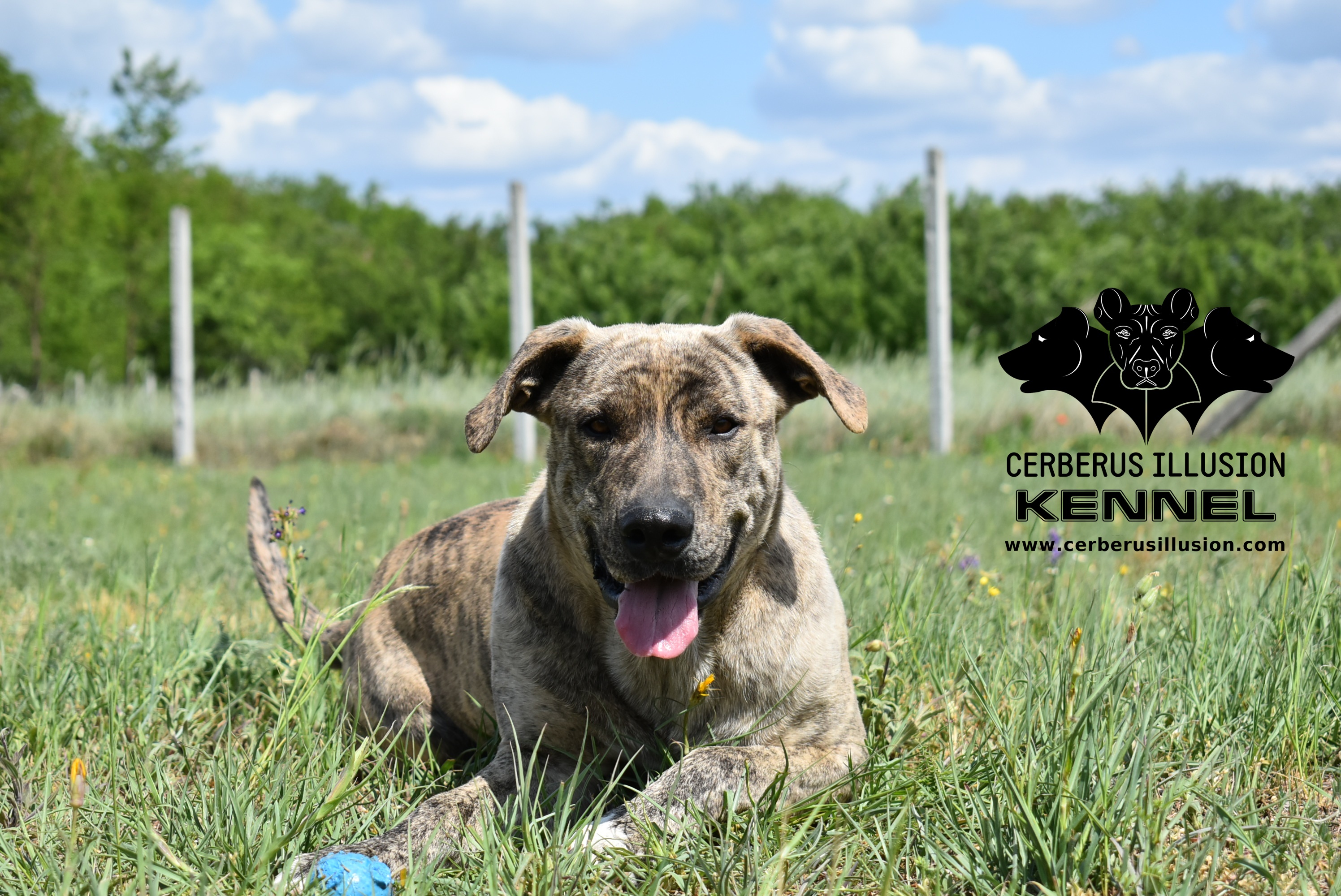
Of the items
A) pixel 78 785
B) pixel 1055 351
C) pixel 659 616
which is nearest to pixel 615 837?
pixel 659 616

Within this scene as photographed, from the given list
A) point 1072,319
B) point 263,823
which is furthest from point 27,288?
point 263,823

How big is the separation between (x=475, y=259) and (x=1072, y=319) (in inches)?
731

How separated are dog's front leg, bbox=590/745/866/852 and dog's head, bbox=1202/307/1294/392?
4.77 m

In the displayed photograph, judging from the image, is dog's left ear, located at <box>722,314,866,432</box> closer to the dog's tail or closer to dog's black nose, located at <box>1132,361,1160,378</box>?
the dog's tail

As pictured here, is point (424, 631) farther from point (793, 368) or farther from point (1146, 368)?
point (1146, 368)

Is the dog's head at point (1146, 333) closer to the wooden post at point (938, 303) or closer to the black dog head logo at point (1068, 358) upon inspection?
the black dog head logo at point (1068, 358)

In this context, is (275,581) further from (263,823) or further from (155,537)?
(155,537)

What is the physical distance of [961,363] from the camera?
14.8 metres

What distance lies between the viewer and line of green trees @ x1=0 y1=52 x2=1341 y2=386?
61.7 ft

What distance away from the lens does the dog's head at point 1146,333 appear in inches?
237

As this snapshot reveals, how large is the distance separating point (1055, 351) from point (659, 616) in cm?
630

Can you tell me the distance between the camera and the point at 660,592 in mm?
2842

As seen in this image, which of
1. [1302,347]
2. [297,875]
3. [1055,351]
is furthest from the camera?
[1302,347]

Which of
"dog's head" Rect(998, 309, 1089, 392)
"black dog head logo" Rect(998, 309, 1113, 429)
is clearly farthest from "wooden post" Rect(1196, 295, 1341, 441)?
"dog's head" Rect(998, 309, 1089, 392)
